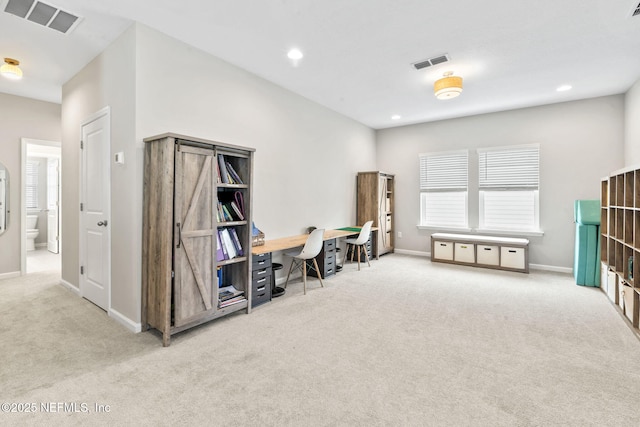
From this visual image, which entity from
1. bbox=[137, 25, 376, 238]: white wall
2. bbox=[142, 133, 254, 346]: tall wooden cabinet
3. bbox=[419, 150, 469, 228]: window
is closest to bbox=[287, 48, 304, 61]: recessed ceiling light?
bbox=[137, 25, 376, 238]: white wall

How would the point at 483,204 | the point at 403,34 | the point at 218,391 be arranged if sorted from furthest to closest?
the point at 483,204, the point at 403,34, the point at 218,391

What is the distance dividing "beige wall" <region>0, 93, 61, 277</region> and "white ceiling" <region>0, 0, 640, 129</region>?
28cm

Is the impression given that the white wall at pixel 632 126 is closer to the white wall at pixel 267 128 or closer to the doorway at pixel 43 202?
the white wall at pixel 267 128

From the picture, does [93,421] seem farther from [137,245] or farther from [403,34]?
[403,34]

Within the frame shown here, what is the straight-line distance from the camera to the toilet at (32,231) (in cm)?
689

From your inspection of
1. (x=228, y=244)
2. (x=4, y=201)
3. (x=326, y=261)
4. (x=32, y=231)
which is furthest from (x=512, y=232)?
(x=32, y=231)

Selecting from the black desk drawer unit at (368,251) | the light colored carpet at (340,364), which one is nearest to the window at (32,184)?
the light colored carpet at (340,364)

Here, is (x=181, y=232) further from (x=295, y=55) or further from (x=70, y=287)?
(x=70, y=287)

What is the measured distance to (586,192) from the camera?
195 inches

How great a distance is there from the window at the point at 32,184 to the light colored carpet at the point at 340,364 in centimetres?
491

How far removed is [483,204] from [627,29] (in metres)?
3.36

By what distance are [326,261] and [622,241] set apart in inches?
141

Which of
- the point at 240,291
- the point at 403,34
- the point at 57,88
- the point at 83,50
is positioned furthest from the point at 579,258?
the point at 57,88

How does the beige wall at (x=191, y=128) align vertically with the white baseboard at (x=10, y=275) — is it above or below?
above
